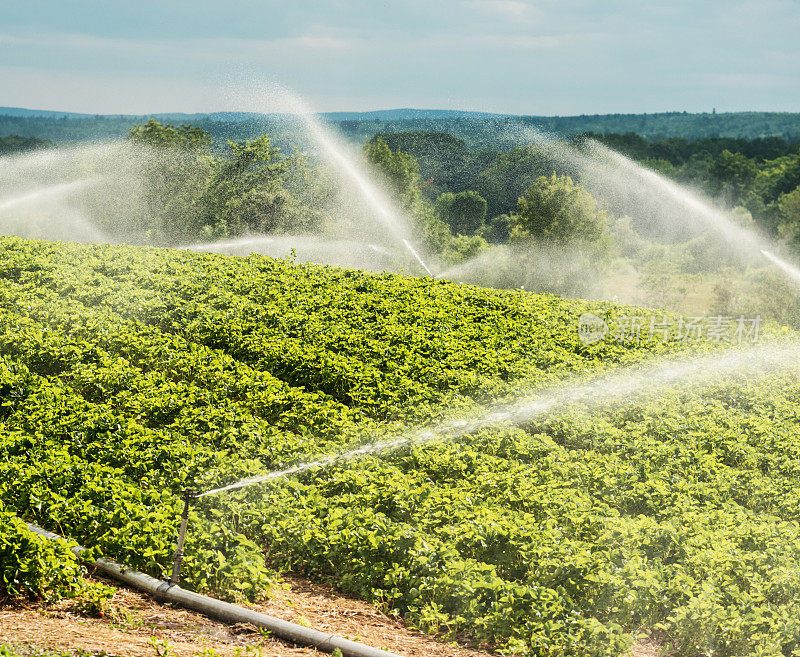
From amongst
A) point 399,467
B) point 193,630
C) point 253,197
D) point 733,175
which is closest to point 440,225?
point 253,197

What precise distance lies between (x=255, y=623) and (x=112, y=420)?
3.78m

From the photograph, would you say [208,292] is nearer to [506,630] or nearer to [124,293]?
[124,293]

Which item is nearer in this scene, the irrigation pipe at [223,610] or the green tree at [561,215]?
the irrigation pipe at [223,610]

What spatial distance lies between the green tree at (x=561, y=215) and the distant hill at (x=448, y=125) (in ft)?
39.6

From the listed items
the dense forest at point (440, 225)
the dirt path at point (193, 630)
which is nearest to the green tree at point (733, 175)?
the dense forest at point (440, 225)

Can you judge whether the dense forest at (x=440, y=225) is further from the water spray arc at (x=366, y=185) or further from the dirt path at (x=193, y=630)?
the dirt path at (x=193, y=630)

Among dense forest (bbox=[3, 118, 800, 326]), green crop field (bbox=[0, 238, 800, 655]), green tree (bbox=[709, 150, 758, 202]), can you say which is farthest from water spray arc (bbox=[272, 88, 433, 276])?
green tree (bbox=[709, 150, 758, 202])

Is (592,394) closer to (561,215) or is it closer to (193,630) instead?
(193,630)

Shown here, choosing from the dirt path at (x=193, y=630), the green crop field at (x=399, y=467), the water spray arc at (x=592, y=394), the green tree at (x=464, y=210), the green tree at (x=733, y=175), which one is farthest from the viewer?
the green tree at (x=464, y=210)

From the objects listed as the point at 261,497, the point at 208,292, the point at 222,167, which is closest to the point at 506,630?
the point at 261,497

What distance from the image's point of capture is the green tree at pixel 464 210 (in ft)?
252

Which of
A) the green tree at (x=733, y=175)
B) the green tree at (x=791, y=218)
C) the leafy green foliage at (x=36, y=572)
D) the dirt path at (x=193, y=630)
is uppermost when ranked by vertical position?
the green tree at (x=733, y=175)

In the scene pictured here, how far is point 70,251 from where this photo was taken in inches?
607

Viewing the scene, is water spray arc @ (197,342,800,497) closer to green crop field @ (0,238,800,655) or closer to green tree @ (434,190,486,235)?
green crop field @ (0,238,800,655)
